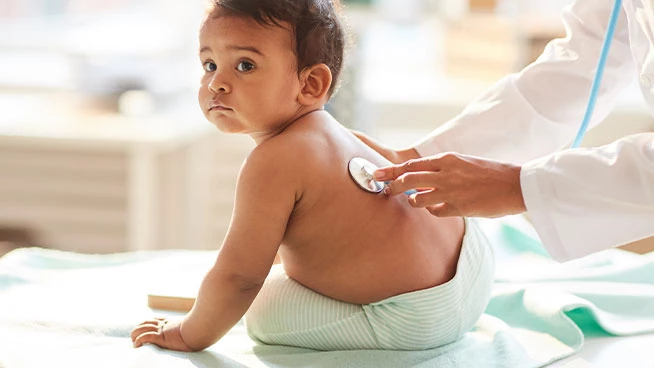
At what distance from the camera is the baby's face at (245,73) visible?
1158 millimetres

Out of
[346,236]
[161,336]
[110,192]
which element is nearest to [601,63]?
[346,236]

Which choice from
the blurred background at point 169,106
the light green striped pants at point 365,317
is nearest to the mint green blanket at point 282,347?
the light green striped pants at point 365,317

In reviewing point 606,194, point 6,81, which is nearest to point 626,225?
point 606,194

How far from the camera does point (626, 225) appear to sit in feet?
3.65

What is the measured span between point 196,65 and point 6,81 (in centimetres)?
62

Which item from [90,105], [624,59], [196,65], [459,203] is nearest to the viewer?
[459,203]

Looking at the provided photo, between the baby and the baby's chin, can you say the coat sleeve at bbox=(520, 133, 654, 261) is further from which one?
the baby's chin

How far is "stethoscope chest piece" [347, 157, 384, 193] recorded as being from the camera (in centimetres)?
118

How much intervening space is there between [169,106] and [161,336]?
77.7 inches

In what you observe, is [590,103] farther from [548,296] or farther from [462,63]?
[462,63]

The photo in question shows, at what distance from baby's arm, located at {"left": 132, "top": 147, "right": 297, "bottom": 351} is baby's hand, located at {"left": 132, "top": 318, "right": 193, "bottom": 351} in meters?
0.02

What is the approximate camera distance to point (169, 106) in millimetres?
3098

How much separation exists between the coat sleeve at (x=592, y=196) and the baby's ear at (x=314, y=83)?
0.88 ft

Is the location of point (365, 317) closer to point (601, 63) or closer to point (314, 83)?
point (314, 83)
